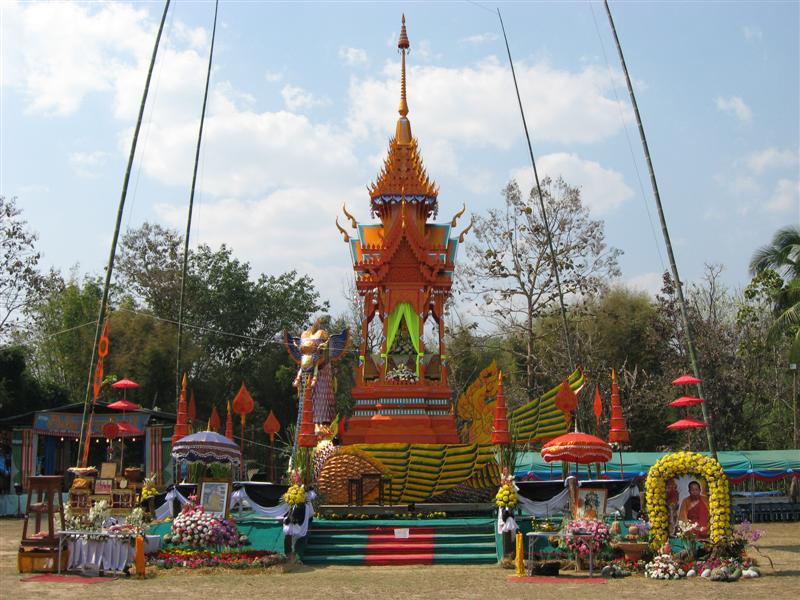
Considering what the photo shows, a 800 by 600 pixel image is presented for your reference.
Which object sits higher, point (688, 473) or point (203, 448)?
point (203, 448)

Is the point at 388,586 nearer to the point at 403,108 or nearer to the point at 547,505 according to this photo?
the point at 547,505

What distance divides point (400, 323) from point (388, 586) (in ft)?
41.8

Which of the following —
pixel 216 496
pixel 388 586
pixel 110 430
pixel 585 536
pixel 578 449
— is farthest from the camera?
pixel 110 430

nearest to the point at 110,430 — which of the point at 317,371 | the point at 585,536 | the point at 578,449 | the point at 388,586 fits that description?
the point at 317,371

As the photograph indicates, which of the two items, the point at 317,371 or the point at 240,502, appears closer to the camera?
the point at 240,502

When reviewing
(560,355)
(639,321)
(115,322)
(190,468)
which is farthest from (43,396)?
(639,321)

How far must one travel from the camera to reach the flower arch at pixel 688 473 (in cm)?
1697

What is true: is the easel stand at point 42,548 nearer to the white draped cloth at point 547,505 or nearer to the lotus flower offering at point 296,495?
the lotus flower offering at point 296,495

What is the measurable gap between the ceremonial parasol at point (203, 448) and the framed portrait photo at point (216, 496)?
1957 millimetres

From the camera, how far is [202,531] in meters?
18.7

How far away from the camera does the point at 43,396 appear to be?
38.8 metres

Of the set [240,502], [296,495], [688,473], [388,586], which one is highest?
[240,502]

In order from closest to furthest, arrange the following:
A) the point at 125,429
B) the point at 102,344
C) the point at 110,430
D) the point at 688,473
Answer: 1. the point at 688,473
2. the point at 102,344
3. the point at 110,430
4. the point at 125,429

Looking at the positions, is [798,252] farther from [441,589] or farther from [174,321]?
[174,321]
